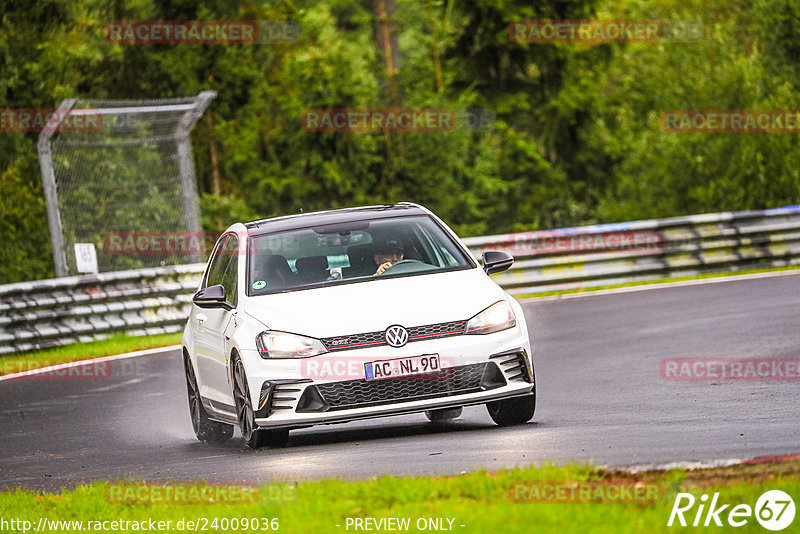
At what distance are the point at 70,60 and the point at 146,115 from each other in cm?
1737

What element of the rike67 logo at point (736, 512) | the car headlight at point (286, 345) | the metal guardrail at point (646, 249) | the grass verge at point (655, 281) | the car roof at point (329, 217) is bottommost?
the grass verge at point (655, 281)

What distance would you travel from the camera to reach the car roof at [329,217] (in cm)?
1115

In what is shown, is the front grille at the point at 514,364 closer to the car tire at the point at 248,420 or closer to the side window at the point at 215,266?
the car tire at the point at 248,420

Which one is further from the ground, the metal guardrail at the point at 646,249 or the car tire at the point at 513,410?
the car tire at the point at 513,410

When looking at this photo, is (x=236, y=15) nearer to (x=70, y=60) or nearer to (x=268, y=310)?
(x=70, y=60)

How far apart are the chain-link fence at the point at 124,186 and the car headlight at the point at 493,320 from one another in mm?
11612

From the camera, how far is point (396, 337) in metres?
9.63

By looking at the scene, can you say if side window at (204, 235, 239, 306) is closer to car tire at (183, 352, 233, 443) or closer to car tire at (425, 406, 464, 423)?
car tire at (183, 352, 233, 443)

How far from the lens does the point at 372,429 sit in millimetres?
11469

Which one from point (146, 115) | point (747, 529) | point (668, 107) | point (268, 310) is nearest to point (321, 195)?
point (668, 107)

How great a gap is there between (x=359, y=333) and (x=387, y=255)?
1.26m

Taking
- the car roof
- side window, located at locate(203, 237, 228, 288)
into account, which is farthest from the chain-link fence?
the car roof

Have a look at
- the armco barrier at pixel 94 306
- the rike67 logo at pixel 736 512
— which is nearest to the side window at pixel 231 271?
the rike67 logo at pixel 736 512

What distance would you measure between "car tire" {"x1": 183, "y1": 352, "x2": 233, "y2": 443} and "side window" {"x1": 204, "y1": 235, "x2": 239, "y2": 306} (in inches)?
27.4
